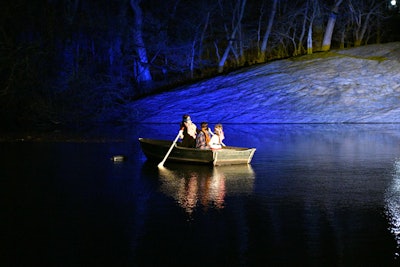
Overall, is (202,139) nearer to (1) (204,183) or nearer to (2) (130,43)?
(1) (204,183)

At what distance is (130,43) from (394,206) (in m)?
35.0

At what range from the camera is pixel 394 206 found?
9891mm

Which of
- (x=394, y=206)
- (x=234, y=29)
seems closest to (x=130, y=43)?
(x=234, y=29)

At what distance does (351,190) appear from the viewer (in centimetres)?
1155

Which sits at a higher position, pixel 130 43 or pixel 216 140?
pixel 130 43

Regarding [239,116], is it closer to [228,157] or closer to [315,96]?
[315,96]

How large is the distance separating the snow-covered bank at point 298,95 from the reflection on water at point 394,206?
2359 cm

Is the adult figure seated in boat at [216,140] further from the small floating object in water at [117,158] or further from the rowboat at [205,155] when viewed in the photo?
the small floating object in water at [117,158]

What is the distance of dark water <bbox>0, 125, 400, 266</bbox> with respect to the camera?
717 centimetres

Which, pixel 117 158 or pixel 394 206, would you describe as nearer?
pixel 394 206

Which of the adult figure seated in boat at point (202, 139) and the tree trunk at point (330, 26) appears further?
the tree trunk at point (330, 26)

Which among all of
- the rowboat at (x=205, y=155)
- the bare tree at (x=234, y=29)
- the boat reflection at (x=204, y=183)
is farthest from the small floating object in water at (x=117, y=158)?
the bare tree at (x=234, y=29)

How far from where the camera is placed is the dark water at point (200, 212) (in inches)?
282

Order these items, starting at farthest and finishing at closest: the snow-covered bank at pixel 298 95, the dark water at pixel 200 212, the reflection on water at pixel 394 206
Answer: the snow-covered bank at pixel 298 95
the reflection on water at pixel 394 206
the dark water at pixel 200 212
